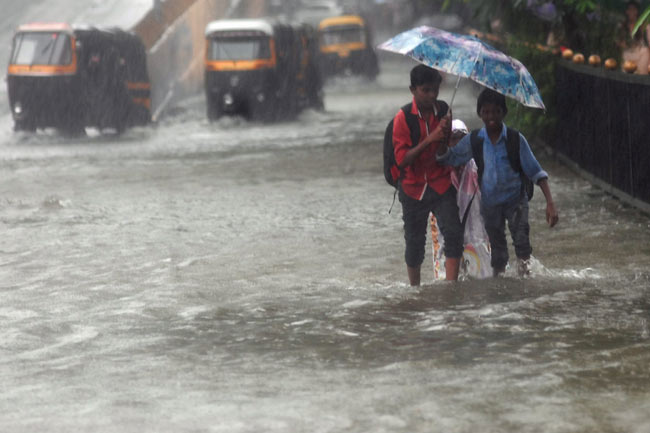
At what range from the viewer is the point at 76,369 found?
7.55 m

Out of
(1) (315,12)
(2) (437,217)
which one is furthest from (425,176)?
(1) (315,12)

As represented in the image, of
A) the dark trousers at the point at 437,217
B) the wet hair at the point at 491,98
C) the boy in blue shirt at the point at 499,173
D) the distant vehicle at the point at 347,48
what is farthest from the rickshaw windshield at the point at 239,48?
the wet hair at the point at 491,98

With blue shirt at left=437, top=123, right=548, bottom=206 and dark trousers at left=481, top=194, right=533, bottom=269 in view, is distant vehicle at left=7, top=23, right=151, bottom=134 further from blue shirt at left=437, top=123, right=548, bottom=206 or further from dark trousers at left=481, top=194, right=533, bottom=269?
blue shirt at left=437, top=123, right=548, bottom=206

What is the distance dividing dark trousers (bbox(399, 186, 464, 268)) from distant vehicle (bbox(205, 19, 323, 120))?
74.9ft

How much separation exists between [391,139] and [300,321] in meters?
1.24

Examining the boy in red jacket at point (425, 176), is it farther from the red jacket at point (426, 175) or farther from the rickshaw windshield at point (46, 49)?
the rickshaw windshield at point (46, 49)

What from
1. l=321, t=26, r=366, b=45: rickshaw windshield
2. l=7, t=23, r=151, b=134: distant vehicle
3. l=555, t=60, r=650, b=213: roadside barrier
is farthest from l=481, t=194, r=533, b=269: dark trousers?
l=321, t=26, r=366, b=45: rickshaw windshield

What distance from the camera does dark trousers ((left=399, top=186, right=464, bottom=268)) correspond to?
9.26 metres

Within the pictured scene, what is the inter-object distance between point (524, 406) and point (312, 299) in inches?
133

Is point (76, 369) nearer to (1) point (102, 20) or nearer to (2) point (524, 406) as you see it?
(2) point (524, 406)

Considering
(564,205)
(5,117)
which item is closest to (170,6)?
(5,117)

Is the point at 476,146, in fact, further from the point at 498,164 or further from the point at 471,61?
the point at 471,61

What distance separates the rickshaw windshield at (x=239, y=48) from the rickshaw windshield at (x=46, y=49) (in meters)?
4.36

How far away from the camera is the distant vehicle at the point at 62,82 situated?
28.8 m
